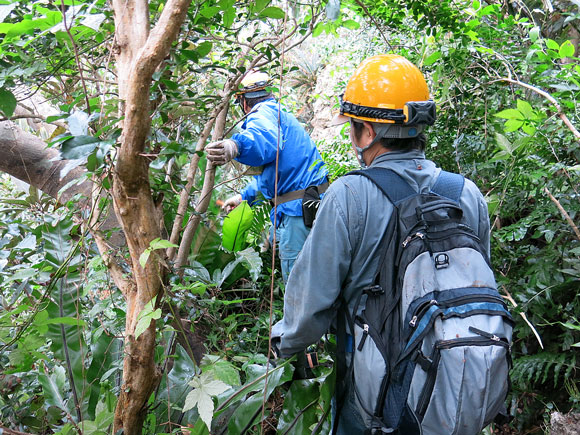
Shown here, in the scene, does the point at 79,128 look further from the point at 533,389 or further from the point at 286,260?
the point at 533,389

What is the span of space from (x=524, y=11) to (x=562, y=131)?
141 centimetres

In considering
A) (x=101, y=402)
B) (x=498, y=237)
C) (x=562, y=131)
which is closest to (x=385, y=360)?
(x=101, y=402)

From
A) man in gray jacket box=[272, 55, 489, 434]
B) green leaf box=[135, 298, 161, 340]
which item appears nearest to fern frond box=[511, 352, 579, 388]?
man in gray jacket box=[272, 55, 489, 434]

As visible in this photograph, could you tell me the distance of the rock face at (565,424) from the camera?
2.22 metres

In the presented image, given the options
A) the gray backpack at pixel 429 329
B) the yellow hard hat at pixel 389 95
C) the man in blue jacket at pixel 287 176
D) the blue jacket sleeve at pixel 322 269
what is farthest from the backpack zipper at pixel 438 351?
the man in blue jacket at pixel 287 176

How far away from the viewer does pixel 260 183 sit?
3574 millimetres

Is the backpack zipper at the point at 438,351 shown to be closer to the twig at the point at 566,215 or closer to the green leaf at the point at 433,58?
the twig at the point at 566,215

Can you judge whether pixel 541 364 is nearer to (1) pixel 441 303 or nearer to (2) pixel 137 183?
(1) pixel 441 303

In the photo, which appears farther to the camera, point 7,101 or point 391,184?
point 7,101

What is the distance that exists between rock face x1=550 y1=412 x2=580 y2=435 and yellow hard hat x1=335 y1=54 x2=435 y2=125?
1.56 meters

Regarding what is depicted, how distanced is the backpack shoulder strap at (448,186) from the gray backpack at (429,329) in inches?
5.7

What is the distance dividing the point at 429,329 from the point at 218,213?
2.50 metres

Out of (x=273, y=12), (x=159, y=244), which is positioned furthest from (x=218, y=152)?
(x=159, y=244)

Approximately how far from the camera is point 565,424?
7.38 ft
